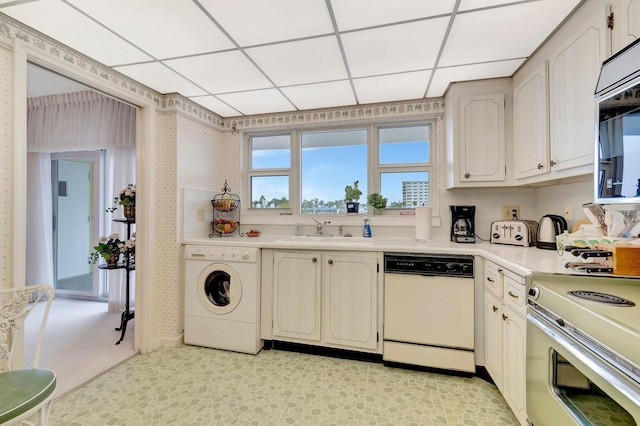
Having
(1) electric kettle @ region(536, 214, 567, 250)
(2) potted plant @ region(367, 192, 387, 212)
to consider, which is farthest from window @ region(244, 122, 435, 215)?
(1) electric kettle @ region(536, 214, 567, 250)

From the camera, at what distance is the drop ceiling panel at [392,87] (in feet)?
7.42

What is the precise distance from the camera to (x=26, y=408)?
1.09m

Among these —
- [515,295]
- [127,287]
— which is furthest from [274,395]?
[127,287]

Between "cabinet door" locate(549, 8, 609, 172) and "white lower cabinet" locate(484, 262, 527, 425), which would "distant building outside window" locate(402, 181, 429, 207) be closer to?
"white lower cabinet" locate(484, 262, 527, 425)

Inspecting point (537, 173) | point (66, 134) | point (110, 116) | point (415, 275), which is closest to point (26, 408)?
point (415, 275)

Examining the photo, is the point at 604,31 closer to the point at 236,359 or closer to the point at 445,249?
the point at 445,249

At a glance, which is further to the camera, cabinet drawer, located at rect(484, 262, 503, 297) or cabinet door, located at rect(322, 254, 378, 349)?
cabinet door, located at rect(322, 254, 378, 349)

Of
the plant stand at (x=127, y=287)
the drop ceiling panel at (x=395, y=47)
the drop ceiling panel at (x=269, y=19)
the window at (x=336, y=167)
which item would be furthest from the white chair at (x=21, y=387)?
the drop ceiling panel at (x=395, y=47)

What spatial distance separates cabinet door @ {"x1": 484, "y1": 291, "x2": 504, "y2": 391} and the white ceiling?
1.66 m

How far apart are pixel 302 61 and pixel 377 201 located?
4.71ft

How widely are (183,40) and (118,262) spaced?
236cm

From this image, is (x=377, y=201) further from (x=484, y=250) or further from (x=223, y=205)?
(x=223, y=205)

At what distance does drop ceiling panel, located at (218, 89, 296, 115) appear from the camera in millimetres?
2594

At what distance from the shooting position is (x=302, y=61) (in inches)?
79.8
